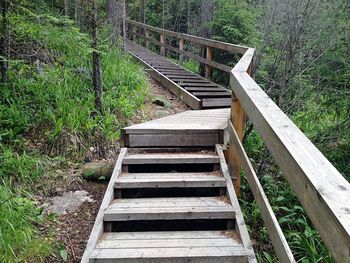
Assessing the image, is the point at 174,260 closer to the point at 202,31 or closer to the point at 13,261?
the point at 13,261

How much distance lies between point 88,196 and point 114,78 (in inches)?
141

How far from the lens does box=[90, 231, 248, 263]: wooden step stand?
2555 millimetres

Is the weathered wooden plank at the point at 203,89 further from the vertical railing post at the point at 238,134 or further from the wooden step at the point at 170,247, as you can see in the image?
the wooden step at the point at 170,247

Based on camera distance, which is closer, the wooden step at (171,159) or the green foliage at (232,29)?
the wooden step at (171,159)

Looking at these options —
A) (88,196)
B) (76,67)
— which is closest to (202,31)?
(76,67)

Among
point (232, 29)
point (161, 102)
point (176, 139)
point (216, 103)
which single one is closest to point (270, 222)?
point (176, 139)

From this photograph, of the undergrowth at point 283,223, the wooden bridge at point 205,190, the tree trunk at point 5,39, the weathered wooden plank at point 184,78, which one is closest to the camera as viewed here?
the wooden bridge at point 205,190

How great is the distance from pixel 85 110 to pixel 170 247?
10.1 ft

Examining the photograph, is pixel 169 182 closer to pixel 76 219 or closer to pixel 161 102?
pixel 76 219

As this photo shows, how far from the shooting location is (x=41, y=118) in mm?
4926

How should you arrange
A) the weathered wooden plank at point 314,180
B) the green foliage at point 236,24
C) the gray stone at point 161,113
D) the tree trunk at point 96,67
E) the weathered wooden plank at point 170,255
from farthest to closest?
1. the green foliage at point 236,24
2. the gray stone at point 161,113
3. the tree trunk at point 96,67
4. the weathered wooden plank at point 170,255
5. the weathered wooden plank at point 314,180

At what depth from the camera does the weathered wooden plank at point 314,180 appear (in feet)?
3.65

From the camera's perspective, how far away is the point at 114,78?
7.20 meters

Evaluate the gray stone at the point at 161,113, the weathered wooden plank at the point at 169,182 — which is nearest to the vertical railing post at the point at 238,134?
the weathered wooden plank at the point at 169,182
